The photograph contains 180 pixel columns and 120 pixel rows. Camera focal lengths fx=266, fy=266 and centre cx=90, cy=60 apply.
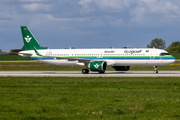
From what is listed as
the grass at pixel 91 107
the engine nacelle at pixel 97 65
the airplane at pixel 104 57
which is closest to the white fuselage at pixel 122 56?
the airplane at pixel 104 57

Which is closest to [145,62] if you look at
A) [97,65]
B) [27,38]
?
[97,65]

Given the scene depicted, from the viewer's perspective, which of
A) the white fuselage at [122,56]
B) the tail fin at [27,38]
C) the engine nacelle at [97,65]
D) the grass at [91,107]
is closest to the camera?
the grass at [91,107]

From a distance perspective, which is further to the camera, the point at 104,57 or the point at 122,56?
the point at 104,57

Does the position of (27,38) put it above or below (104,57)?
above

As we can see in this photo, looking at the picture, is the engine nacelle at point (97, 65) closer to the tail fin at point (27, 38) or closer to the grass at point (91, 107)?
the tail fin at point (27, 38)

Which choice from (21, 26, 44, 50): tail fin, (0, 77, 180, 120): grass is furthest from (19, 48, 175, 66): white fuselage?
(0, 77, 180, 120): grass

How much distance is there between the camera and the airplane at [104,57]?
37.3 m

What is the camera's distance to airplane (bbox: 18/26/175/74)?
37.3m

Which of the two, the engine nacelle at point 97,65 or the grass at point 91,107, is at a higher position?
the engine nacelle at point 97,65

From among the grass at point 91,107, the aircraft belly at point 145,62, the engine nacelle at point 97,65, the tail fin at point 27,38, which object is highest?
the tail fin at point 27,38

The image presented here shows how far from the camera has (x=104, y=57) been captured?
129 ft

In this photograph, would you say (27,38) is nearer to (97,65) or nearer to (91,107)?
(97,65)

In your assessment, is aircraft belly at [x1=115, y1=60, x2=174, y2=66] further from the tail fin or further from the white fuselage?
the tail fin

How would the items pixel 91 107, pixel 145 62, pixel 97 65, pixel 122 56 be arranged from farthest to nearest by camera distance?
pixel 122 56, pixel 145 62, pixel 97 65, pixel 91 107
